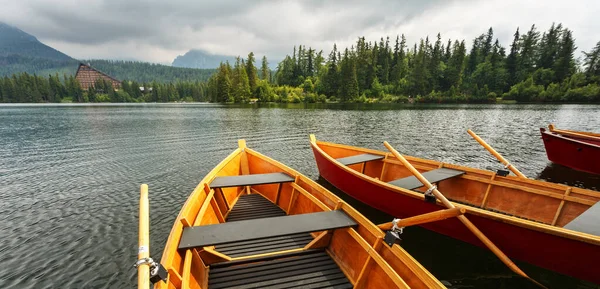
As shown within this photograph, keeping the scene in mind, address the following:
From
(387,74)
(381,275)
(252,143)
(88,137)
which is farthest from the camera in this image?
(387,74)

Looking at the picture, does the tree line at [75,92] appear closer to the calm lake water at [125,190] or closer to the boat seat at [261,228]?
the calm lake water at [125,190]

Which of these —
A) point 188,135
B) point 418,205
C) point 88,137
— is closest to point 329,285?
point 418,205

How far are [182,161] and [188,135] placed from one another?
11.3 metres

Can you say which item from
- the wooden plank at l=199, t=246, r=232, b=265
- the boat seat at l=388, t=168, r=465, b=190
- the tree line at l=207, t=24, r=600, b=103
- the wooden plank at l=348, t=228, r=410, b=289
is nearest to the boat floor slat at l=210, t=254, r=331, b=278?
the wooden plank at l=199, t=246, r=232, b=265

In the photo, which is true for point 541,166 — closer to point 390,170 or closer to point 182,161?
point 390,170

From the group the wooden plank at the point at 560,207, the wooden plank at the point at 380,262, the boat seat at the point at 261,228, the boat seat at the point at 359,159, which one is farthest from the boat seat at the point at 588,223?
the boat seat at the point at 359,159

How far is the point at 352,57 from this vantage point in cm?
10100

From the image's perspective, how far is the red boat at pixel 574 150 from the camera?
13430 millimetres

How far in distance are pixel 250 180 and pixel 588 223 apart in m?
8.34

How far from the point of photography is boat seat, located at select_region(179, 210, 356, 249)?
4.52 meters

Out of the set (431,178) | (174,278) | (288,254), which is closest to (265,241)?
(288,254)

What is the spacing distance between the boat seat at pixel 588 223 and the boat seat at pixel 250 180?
671 centimetres

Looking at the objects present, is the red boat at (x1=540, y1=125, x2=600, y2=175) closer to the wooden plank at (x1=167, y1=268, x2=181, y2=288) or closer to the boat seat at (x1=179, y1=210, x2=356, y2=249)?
the boat seat at (x1=179, y1=210, x2=356, y2=249)

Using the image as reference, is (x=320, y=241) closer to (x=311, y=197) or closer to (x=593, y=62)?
(x=311, y=197)
